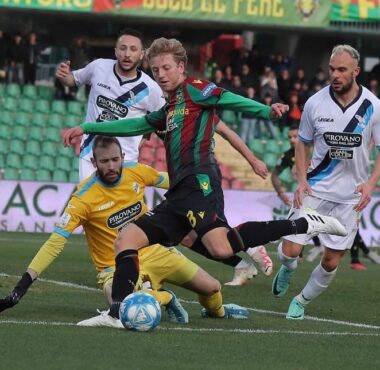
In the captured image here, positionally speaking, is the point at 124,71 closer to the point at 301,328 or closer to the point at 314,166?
the point at 314,166

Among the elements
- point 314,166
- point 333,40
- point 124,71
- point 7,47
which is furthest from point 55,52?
point 314,166

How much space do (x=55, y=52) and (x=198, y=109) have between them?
22190 mm

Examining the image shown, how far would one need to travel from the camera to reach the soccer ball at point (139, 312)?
8.73m

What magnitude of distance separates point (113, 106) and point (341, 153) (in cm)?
281

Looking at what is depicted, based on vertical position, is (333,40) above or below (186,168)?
below

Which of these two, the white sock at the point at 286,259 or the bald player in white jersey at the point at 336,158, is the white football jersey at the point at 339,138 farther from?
the white sock at the point at 286,259

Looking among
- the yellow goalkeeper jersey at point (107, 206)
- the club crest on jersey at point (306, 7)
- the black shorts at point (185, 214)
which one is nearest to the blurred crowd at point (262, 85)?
the club crest on jersey at point (306, 7)

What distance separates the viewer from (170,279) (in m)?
9.80

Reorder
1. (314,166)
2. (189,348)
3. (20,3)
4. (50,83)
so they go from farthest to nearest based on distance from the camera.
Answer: (50,83) < (20,3) < (314,166) < (189,348)

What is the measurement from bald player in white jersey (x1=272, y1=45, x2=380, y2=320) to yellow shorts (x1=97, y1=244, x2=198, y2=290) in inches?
41.1

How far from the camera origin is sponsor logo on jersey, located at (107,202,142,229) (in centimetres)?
995

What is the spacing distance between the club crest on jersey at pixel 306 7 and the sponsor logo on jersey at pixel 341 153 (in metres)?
19.5

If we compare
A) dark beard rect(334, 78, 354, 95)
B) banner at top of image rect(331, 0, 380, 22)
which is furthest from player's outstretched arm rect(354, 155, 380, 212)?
banner at top of image rect(331, 0, 380, 22)

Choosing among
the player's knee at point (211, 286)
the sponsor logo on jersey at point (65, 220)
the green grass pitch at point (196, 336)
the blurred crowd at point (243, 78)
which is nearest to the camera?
the green grass pitch at point (196, 336)
